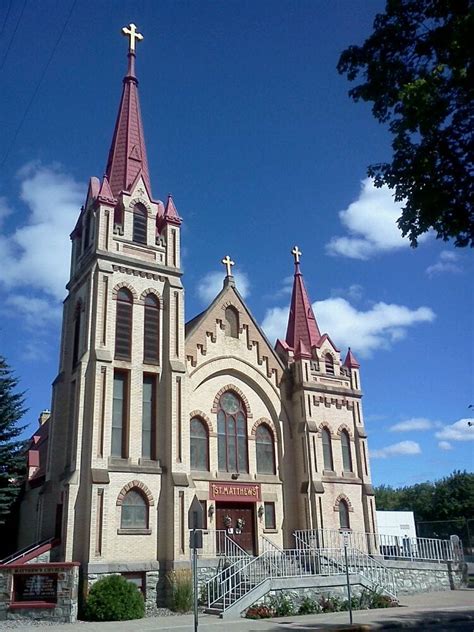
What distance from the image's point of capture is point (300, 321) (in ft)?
115

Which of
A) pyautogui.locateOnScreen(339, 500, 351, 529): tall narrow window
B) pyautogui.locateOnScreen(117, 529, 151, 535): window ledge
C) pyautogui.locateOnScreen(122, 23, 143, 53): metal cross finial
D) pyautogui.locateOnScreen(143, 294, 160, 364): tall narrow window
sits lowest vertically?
pyautogui.locateOnScreen(117, 529, 151, 535): window ledge

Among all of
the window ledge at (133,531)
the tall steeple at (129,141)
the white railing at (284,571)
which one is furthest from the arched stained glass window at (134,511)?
the tall steeple at (129,141)

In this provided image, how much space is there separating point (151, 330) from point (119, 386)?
292cm

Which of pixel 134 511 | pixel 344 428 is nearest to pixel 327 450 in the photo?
pixel 344 428

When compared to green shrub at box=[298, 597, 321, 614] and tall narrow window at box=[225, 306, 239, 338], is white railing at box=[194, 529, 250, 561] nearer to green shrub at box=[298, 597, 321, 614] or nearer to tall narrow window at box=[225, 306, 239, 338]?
green shrub at box=[298, 597, 321, 614]

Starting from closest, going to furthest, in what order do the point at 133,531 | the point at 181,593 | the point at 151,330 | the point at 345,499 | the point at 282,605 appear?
1. the point at 282,605
2. the point at 181,593
3. the point at 133,531
4. the point at 151,330
5. the point at 345,499

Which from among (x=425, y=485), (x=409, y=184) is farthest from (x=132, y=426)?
(x=425, y=485)

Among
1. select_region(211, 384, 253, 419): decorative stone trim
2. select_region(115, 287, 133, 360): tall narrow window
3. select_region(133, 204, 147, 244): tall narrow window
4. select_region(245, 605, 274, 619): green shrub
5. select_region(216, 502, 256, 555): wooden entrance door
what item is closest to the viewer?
select_region(245, 605, 274, 619): green shrub

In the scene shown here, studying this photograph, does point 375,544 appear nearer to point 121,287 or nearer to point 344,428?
point 344,428

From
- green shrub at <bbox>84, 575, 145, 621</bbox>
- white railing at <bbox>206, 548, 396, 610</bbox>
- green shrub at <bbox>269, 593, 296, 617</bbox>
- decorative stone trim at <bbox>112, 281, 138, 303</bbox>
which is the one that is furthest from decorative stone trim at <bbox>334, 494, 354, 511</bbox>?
decorative stone trim at <bbox>112, 281, 138, 303</bbox>

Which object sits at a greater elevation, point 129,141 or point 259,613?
point 129,141

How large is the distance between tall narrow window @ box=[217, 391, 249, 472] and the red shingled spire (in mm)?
10762

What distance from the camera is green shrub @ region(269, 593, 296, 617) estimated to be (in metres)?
21.1

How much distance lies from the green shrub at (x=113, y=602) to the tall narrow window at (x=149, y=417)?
5403mm
